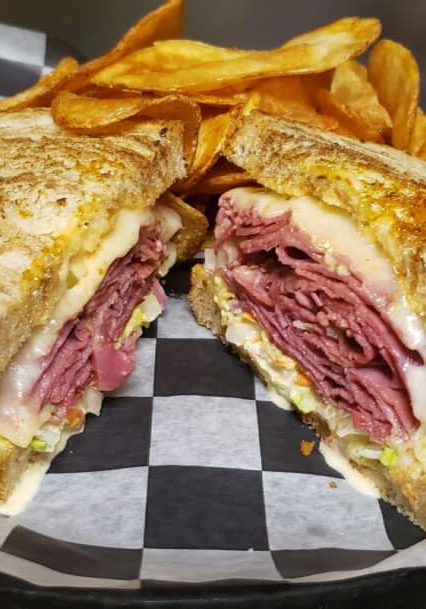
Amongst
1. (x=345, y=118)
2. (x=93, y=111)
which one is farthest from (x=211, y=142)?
(x=345, y=118)

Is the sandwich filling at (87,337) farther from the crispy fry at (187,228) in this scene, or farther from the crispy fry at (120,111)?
the crispy fry at (120,111)

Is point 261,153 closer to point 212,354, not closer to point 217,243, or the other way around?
point 217,243

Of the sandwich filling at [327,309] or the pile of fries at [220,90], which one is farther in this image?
the pile of fries at [220,90]

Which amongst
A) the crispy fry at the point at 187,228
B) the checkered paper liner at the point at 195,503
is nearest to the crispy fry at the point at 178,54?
the crispy fry at the point at 187,228

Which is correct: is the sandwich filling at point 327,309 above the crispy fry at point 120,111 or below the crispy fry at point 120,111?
below

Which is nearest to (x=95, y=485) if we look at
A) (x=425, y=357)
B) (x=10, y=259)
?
(x=10, y=259)

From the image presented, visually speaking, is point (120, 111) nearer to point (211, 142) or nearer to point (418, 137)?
point (211, 142)
